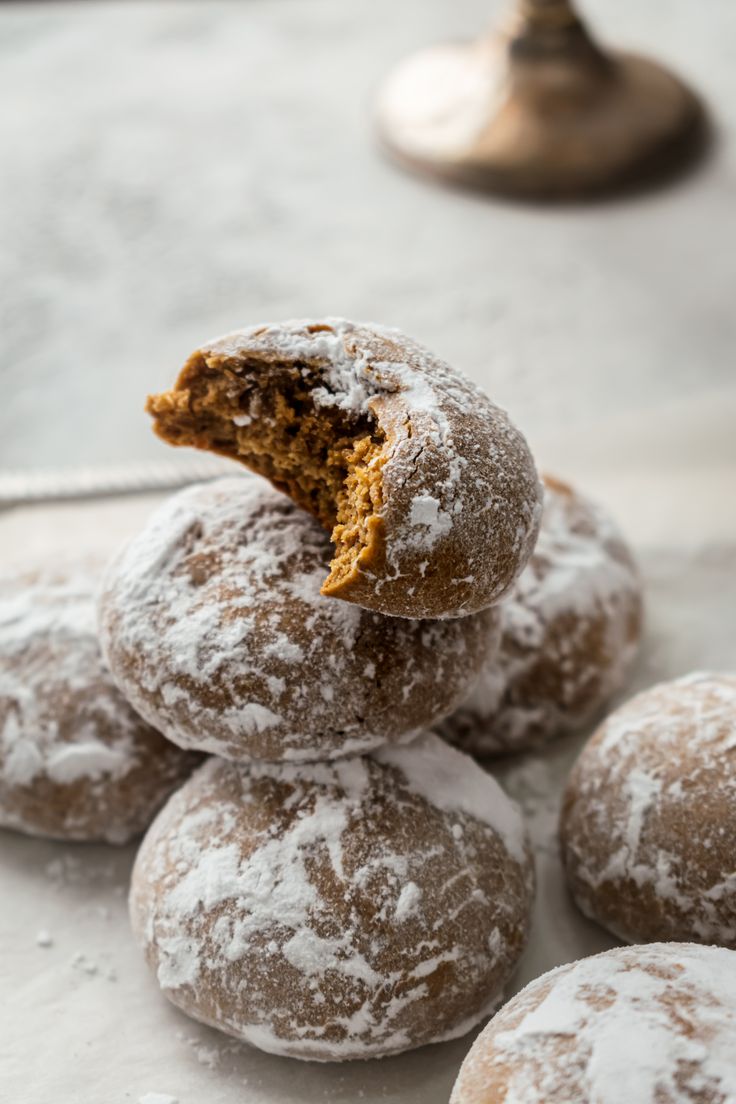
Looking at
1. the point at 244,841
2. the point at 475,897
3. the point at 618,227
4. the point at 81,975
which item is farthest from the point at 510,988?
the point at 618,227

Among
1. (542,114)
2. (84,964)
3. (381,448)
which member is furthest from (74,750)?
(542,114)

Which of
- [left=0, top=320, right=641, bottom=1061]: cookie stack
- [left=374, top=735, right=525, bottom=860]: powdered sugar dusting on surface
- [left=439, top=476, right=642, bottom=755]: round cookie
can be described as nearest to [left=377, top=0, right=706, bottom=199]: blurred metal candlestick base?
[left=439, top=476, right=642, bottom=755]: round cookie

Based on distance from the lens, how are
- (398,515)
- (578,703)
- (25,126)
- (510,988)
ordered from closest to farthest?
(398,515)
(510,988)
(578,703)
(25,126)

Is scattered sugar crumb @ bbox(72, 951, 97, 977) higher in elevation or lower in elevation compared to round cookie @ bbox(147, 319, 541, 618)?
lower

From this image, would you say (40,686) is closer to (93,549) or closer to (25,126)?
(93,549)

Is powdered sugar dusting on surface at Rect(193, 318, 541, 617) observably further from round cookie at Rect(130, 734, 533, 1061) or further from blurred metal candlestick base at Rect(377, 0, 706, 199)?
blurred metal candlestick base at Rect(377, 0, 706, 199)
